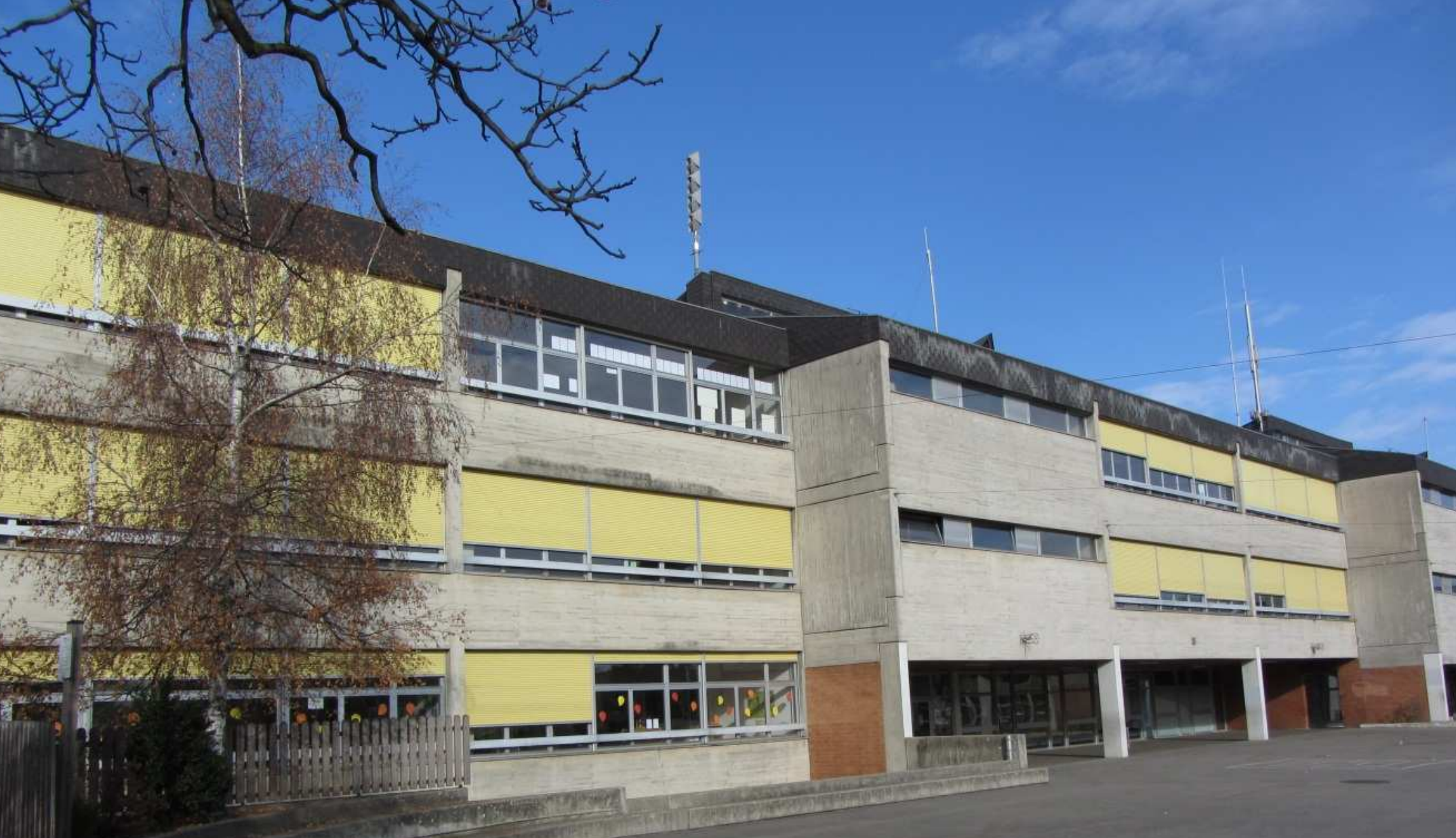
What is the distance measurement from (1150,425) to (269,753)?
2548 cm

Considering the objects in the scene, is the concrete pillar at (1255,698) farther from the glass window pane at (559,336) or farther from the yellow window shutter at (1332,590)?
the glass window pane at (559,336)

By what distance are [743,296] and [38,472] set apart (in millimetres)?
22326

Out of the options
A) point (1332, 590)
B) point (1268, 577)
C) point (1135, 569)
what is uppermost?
point (1135, 569)

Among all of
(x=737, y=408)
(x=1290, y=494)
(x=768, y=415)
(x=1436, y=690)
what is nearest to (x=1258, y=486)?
(x=1290, y=494)

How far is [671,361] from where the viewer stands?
25.3 meters

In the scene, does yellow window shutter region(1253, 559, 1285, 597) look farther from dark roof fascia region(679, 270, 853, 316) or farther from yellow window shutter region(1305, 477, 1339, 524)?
dark roof fascia region(679, 270, 853, 316)

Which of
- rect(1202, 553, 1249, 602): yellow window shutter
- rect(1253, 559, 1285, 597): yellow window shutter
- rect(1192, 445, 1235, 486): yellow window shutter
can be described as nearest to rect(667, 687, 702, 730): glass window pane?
rect(1202, 553, 1249, 602): yellow window shutter

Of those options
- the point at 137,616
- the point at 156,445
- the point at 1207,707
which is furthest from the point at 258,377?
the point at 1207,707

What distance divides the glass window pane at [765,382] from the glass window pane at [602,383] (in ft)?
13.0

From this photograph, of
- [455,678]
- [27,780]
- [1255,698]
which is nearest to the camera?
[27,780]

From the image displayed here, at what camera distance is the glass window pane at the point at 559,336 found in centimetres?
2302

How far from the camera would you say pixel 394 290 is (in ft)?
53.6

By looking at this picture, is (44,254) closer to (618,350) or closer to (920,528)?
(618,350)

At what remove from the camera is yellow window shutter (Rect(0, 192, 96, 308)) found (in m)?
16.6
